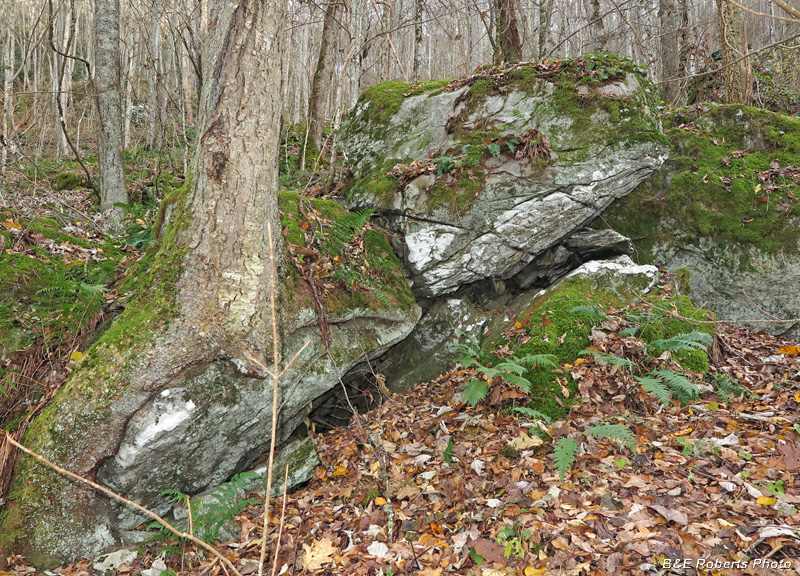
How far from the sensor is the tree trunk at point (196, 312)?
382 cm

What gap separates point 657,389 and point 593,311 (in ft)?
3.76

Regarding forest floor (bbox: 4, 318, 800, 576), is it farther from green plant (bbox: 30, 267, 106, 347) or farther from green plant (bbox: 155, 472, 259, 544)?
green plant (bbox: 30, 267, 106, 347)

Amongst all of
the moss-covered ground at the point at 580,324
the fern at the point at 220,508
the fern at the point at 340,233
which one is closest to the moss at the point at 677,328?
the moss-covered ground at the point at 580,324

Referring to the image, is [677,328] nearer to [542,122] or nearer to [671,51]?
[542,122]

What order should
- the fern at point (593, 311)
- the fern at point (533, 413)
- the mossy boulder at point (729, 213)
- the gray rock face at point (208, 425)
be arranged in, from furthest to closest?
the mossy boulder at point (729, 213) → the fern at point (593, 311) → the fern at point (533, 413) → the gray rock face at point (208, 425)

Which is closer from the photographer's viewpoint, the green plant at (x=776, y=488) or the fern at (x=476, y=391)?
the green plant at (x=776, y=488)

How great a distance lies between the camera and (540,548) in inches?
118

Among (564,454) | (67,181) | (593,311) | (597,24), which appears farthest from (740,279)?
(67,181)

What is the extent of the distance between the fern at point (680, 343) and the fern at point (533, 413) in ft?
4.91

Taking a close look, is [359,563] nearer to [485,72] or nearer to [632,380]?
[632,380]

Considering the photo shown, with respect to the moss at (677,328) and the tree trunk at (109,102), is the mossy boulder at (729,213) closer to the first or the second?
the moss at (677,328)

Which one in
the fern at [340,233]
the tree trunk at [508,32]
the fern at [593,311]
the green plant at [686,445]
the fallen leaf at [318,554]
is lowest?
the fallen leaf at [318,554]

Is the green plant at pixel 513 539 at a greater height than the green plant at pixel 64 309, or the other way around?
the green plant at pixel 64 309

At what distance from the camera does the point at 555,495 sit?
3383 mm
